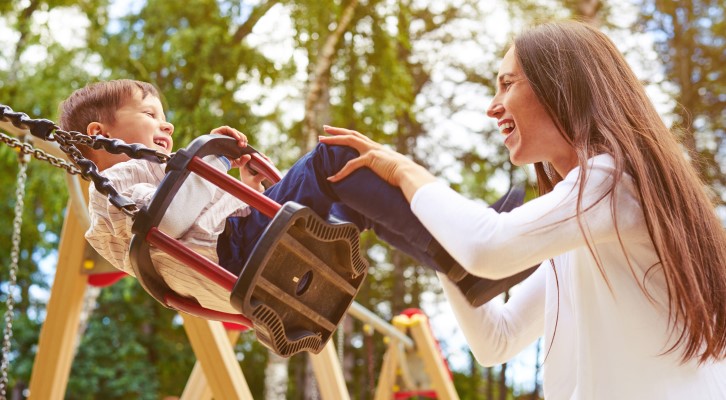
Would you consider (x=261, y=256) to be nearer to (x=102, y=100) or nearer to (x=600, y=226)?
(x=600, y=226)

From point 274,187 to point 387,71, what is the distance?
7.09 meters

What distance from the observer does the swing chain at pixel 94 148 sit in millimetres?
1550

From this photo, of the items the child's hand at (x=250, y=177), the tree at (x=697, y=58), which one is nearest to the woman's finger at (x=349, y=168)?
the child's hand at (x=250, y=177)

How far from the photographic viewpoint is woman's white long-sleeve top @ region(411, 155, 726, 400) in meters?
1.29

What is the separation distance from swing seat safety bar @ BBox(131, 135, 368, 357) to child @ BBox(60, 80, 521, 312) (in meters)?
0.07

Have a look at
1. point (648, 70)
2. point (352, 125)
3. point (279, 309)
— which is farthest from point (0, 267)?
point (279, 309)

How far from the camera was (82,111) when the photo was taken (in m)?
2.14

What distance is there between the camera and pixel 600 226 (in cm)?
130

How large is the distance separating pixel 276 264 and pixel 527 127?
1.75 feet

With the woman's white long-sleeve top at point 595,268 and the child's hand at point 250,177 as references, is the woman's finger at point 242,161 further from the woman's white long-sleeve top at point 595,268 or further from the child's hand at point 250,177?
the woman's white long-sleeve top at point 595,268

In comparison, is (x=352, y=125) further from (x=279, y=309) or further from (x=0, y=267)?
(x=279, y=309)

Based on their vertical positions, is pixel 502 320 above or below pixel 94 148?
below

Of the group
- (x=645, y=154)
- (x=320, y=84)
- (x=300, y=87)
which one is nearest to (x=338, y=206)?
(x=645, y=154)

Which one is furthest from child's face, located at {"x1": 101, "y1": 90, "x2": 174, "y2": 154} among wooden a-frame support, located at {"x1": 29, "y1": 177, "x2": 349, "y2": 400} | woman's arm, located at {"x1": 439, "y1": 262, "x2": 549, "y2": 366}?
wooden a-frame support, located at {"x1": 29, "y1": 177, "x2": 349, "y2": 400}
